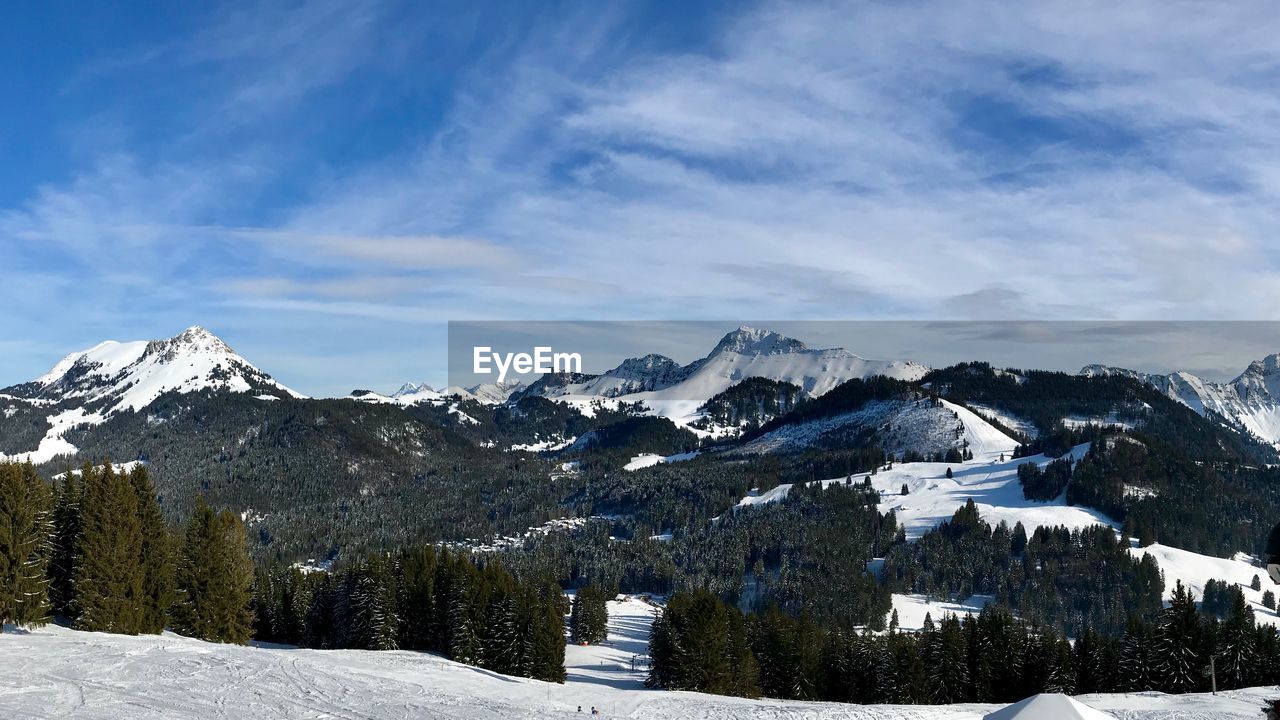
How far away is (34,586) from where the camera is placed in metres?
68.5

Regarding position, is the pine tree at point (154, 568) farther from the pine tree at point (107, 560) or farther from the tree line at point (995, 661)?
the tree line at point (995, 661)

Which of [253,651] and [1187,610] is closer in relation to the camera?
[253,651]

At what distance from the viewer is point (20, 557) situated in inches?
2616

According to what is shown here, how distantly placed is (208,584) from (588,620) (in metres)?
81.0

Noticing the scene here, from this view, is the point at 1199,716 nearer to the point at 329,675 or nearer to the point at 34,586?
the point at 329,675

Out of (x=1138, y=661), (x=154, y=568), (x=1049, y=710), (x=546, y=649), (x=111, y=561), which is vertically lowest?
(x=1138, y=661)

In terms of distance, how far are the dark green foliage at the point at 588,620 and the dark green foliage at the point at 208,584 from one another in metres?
75.3

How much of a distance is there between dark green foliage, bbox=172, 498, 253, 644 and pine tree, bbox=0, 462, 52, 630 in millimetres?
14864

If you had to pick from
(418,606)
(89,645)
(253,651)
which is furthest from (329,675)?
(418,606)

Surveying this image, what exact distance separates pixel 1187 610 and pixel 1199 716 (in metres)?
32.6

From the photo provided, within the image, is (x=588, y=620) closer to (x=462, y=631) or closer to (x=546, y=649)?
(x=462, y=631)

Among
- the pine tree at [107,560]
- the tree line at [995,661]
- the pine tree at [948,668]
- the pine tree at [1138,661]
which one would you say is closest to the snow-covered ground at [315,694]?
the pine tree at [107,560]

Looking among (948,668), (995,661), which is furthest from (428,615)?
(995,661)

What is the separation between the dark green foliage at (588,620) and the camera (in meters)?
156
